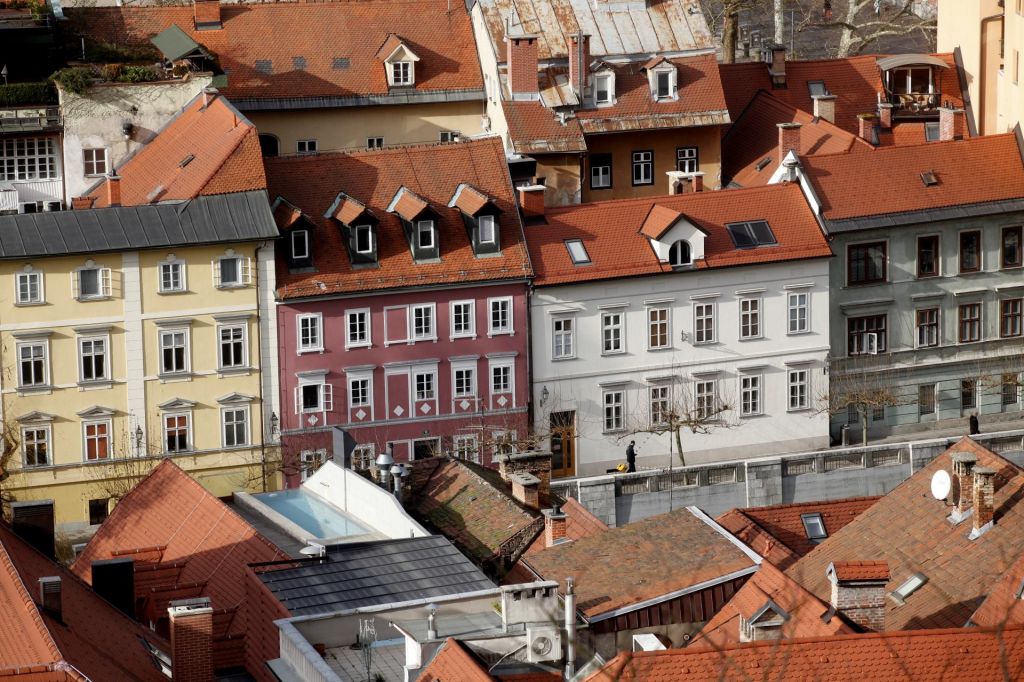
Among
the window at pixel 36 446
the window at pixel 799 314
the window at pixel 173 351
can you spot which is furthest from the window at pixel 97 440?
the window at pixel 799 314

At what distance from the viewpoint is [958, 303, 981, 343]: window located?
261 ft

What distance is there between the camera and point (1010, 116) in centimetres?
8638

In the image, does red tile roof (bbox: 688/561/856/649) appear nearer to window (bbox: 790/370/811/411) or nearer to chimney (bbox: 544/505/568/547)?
chimney (bbox: 544/505/568/547)

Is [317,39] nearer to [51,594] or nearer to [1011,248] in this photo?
[1011,248]

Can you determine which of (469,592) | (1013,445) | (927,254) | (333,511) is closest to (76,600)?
(469,592)

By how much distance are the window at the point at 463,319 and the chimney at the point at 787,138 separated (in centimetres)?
1403

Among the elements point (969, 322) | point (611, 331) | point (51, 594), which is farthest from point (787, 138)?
point (51, 594)

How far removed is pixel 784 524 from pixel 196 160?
28109mm

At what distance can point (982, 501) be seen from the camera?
47031 millimetres

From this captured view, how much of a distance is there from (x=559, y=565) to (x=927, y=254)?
3245cm

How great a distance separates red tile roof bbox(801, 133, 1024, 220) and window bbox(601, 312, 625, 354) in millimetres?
7519

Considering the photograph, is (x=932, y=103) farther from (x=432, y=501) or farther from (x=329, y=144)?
(x=432, y=501)

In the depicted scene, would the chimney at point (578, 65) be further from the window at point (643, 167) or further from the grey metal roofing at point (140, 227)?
the grey metal roofing at point (140, 227)

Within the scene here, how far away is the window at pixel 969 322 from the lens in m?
79.5
